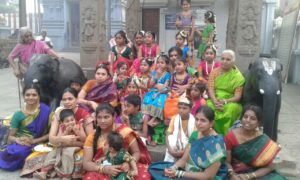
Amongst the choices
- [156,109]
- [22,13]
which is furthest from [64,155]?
[22,13]

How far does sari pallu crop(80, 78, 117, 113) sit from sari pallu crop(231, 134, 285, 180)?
2.10 metres

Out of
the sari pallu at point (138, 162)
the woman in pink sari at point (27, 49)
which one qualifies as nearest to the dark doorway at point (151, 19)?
the woman in pink sari at point (27, 49)

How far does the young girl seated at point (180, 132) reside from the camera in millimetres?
3873

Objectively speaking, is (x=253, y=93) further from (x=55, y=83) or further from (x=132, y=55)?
(x=55, y=83)

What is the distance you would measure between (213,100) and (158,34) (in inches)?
443

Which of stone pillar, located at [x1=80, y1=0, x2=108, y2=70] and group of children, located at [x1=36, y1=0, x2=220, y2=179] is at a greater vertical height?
→ stone pillar, located at [x1=80, y1=0, x2=108, y2=70]

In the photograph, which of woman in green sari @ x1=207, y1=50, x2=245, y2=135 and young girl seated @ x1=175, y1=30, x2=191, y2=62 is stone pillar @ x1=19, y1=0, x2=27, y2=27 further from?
woman in green sari @ x1=207, y1=50, x2=245, y2=135

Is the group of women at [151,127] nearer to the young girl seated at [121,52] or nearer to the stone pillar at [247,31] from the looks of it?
the young girl seated at [121,52]

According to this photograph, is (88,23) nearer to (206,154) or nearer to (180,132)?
(180,132)

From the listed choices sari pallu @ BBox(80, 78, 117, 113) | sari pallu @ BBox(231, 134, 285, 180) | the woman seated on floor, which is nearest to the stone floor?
the woman seated on floor

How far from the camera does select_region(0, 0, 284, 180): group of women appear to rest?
11.4 feet

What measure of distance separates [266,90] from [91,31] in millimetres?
4190

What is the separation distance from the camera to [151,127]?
185 inches

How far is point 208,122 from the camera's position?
3.38 meters
